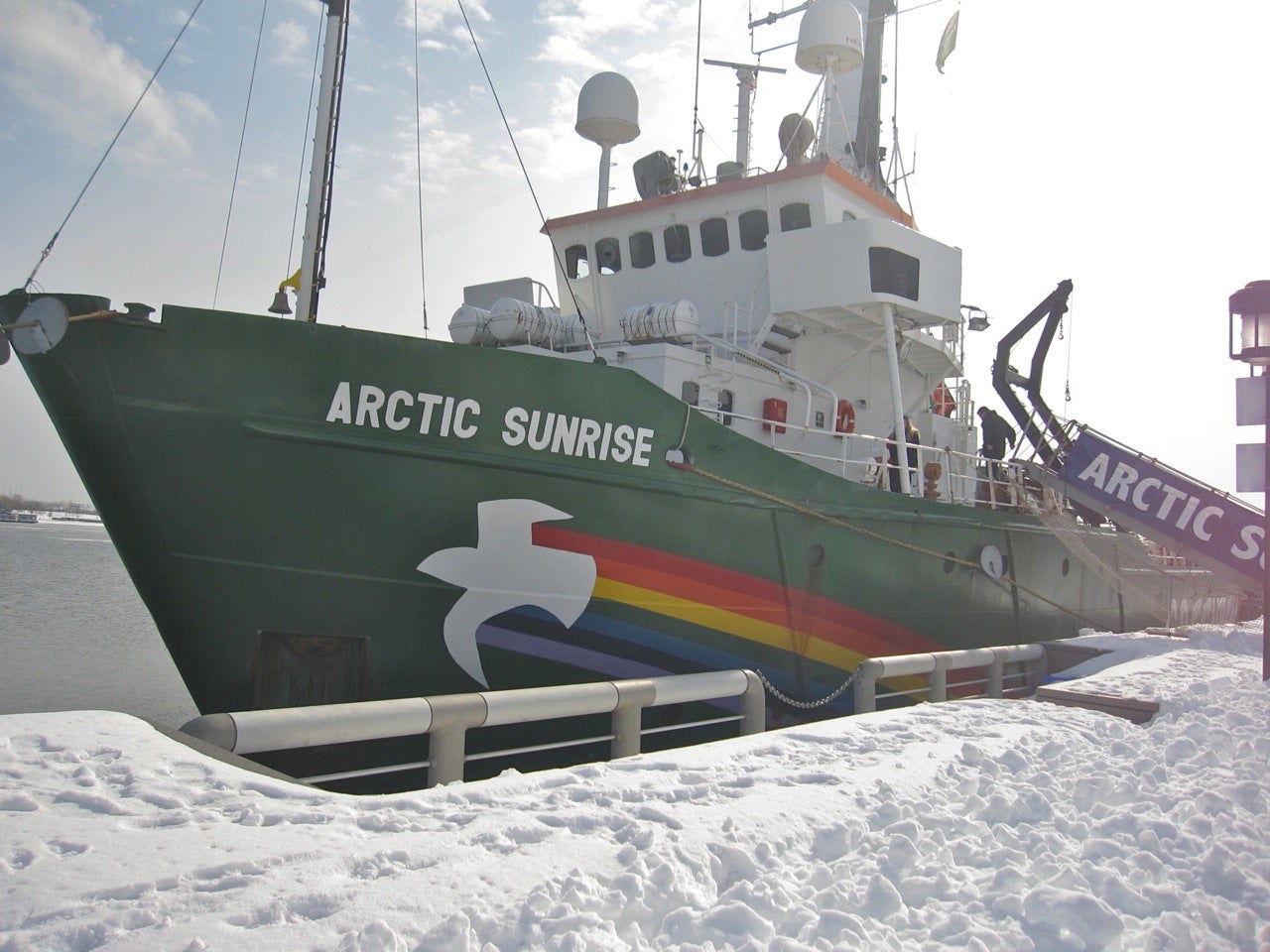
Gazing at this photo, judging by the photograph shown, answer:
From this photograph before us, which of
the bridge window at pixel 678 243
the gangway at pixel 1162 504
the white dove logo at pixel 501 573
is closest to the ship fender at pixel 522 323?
the bridge window at pixel 678 243

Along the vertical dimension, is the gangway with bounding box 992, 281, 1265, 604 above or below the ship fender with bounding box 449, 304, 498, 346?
below

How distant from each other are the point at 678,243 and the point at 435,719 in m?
8.24

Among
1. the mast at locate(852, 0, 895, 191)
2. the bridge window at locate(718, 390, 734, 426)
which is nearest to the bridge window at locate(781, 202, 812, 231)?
the bridge window at locate(718, 390, 734, 426)

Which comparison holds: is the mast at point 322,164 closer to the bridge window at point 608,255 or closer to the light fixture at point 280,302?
the light fixture at point 280,302

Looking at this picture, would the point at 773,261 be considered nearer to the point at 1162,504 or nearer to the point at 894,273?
the point at 894,273

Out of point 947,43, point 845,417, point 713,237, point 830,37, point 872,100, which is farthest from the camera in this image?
point 947,43

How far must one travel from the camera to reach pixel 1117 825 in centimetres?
352

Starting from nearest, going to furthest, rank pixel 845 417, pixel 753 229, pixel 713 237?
pixel 845 417
pixel 753 229
pixel 713 237

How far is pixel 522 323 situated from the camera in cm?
992

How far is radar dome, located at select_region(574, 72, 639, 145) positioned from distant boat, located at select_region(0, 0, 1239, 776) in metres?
4.52

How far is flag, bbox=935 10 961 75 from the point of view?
58.4ft

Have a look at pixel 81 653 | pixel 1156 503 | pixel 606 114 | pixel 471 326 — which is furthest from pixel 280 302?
pixel 81 653

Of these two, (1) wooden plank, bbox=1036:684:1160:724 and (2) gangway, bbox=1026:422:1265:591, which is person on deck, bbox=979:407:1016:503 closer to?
(2) gangway, bbox=1026:422:1265:591

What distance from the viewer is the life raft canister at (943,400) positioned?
532 inches
